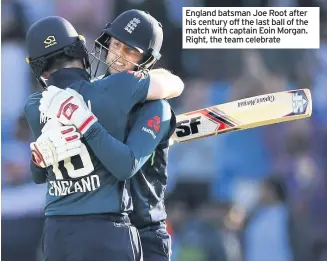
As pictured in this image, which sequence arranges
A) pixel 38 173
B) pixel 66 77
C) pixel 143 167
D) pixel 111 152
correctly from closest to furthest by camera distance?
1. pixel 111 152
2. pixel 66 77
3. pixel 38 173
4. pixel 143 167

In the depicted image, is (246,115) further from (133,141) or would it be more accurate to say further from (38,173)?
(38,173)

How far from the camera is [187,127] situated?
4.37m

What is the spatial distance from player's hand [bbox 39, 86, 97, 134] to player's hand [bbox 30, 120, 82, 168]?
0.13 ft

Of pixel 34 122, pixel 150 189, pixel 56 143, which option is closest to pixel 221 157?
pixel 150 189

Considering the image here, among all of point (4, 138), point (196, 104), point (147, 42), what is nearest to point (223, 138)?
point (196, 104)

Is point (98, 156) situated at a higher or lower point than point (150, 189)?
higher

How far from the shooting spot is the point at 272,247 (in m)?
6.84

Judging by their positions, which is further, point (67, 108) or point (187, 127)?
point (187, 127)

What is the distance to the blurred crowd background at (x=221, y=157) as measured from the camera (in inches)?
272

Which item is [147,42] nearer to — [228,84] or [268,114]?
[268,114]

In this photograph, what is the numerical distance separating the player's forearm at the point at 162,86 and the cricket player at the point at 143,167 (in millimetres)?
147
